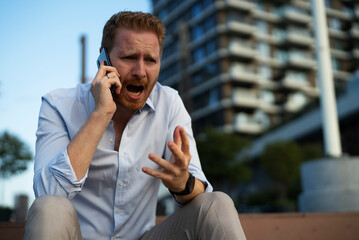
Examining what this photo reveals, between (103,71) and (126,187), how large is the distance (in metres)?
0.61

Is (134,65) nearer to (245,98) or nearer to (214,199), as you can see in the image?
(214,199)

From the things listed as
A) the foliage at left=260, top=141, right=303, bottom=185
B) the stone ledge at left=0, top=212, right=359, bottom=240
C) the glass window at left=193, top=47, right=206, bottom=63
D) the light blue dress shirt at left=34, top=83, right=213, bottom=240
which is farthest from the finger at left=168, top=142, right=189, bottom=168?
the glass window at left=193, top=47, right=206, bottom=63

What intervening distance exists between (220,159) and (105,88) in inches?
1152

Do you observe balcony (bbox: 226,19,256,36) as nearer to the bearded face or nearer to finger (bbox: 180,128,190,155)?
the bearded face

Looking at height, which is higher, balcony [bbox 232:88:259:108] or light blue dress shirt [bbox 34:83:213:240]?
balcony [bbox 232:88:259:108]

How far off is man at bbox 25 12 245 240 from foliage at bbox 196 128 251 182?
28.5 meters

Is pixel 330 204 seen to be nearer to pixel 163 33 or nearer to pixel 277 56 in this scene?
pixel 163 33

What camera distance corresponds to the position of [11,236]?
266 cm

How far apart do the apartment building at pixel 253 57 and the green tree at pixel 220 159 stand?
14408 millimetres

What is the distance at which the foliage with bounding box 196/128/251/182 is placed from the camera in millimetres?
30741

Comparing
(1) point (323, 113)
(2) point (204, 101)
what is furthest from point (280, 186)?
(1) point (323, 113)

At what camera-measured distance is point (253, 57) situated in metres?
48.8

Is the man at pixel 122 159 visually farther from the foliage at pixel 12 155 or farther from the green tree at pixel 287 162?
the green tree at pixel 287 162

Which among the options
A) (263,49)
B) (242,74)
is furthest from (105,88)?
(263,49)
